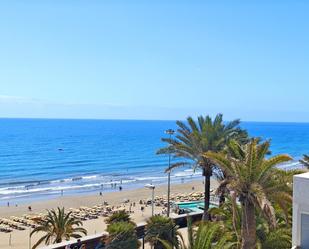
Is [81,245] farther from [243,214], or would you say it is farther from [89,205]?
[89,205]

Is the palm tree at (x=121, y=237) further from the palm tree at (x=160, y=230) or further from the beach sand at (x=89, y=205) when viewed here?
the beach sand at (x=89, y=205)

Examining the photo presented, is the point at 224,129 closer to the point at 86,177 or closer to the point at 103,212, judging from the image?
the point at 103,212

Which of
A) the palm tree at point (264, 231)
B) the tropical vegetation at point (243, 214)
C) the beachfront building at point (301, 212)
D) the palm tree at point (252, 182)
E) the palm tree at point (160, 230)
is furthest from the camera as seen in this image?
the palm tree at point (160, 230)

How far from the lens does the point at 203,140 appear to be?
77.0 feet

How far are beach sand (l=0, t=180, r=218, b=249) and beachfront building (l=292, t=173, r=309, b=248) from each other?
2191 centimetres

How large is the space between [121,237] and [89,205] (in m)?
32.3

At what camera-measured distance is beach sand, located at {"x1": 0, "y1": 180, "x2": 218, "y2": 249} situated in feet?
107

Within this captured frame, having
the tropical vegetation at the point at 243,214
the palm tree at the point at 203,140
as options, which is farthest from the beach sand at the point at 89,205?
the tropical vegetation at the point at 243,214

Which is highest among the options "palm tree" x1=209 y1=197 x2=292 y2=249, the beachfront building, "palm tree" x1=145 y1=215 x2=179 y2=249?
the beachfront building

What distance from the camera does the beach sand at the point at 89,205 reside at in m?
32.5

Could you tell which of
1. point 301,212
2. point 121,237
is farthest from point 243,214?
point 121,237

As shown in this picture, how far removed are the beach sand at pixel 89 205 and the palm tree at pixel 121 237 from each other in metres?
13.9

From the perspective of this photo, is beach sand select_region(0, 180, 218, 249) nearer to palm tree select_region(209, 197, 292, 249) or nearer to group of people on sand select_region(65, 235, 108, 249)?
group of people on sand select_region(65, 235, 108, 249)

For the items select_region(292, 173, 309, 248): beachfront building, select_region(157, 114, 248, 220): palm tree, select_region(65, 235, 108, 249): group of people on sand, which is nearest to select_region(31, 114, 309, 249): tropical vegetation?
select_region(65, 235, 108, 249): group of people on sand
